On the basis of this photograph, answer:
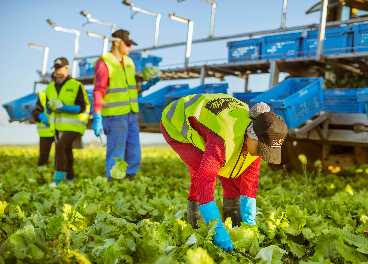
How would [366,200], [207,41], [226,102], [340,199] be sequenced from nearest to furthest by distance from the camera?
[226,102], [366,200], [340,199], [207,41]

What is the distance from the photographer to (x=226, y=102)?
2176 mm

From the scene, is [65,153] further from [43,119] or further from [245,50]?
[245,50]

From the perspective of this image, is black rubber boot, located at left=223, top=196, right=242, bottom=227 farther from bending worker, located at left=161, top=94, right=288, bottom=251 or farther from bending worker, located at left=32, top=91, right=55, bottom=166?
bending worker, located at left=32, top=91, right=55, bottom=166

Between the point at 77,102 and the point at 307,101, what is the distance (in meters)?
3.17

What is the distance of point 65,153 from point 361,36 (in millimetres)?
4778

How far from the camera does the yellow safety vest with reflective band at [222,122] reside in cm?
198

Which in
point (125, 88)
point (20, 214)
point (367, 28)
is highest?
point (367, 28)

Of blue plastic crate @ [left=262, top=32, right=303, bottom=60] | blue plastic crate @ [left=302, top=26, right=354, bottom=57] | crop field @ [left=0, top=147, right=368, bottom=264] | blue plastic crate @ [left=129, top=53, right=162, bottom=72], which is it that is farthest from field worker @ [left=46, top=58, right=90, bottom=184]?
blue plastic crate @ [left=129, top=53, right=162, bottom=72]

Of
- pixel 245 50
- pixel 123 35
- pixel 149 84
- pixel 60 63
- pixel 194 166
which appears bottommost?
pixel 194 166

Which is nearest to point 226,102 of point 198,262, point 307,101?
point 198,262

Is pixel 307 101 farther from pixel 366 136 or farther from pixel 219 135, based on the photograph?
pixel 219 135

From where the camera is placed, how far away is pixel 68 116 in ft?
16.3

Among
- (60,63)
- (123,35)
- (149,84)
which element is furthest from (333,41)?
(60,63)

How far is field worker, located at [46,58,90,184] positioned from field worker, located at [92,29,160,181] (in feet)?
2.08
